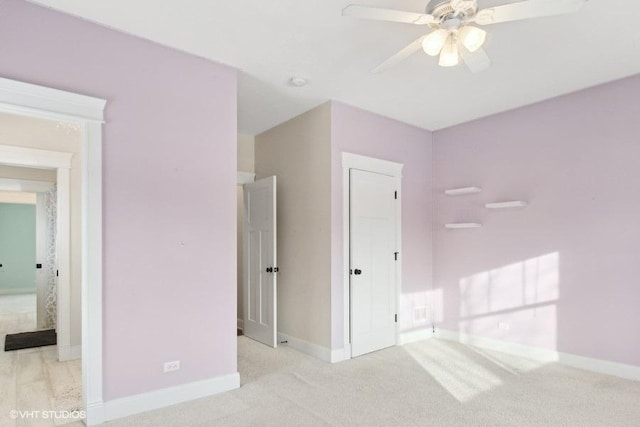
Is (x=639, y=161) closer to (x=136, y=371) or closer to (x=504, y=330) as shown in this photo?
(x=504, y=330)

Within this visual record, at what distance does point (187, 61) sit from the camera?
3.04 meters

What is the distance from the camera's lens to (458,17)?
6.57 feet

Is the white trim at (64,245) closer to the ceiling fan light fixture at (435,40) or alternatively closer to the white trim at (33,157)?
the white trim at (33,157)

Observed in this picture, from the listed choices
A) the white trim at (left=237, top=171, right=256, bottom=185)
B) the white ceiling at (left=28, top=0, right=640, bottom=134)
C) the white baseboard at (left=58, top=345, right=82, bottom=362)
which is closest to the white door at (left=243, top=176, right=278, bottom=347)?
the white trim at (left=237, top=171, right=256, bottom=185)

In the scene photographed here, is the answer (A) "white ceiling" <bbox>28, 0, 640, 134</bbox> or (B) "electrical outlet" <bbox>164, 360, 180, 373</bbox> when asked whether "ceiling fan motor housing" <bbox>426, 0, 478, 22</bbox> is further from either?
(B) "electrical outlet" <bbox>164, 360, 180, 373</bbox>

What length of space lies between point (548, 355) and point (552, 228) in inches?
53.4

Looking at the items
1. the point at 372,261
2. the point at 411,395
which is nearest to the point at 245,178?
the point at 372,261

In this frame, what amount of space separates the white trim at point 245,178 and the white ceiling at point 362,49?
112cm

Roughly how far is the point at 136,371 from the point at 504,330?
12.6ft

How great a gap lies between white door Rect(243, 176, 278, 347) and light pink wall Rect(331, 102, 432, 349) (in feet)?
2.69

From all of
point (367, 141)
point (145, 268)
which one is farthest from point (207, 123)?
point (367, 141)

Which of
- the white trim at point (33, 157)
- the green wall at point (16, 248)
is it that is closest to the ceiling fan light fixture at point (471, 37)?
the white trim at point (33, 157)

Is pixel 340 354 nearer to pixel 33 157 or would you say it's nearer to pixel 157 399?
pixel 157 399

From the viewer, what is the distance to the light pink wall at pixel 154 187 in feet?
8.31
